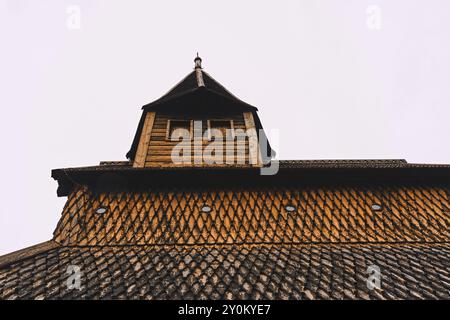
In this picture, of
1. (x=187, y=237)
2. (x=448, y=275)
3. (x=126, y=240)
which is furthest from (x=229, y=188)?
(x=448, y=275)

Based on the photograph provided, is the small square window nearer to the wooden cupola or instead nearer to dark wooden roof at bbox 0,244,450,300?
the wooden cupola

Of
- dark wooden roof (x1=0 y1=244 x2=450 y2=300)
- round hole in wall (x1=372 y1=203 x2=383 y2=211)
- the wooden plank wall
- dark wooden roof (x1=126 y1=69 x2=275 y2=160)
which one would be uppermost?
dark wooden roof (x1=126 y1=69 x2=275 y2=160)

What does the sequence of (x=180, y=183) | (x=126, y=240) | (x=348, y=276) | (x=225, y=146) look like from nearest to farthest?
1. (x=348, y=276)
2. (x=126, y=240)
3. (x=180, y=183)
4. (x=225, y=146)

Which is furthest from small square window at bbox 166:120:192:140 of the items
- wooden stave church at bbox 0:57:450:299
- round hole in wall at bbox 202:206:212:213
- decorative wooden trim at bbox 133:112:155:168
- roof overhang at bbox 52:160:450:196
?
round hole in wall at bbox 202:206:212:213

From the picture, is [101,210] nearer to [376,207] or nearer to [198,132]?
[198,132]

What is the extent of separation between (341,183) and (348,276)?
3498 mm

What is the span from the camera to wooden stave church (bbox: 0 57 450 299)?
550cm

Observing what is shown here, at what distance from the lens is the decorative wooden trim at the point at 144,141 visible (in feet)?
31.5

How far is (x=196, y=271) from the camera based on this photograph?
19.7 feet

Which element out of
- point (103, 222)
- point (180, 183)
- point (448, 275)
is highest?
point (180, 183)

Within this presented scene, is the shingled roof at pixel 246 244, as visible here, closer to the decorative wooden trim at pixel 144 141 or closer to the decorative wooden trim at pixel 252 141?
the decorative wooden trim at pixel 144 141

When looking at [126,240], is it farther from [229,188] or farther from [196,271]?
[229,188]

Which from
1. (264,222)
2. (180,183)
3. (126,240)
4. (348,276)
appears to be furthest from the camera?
(180,183)
